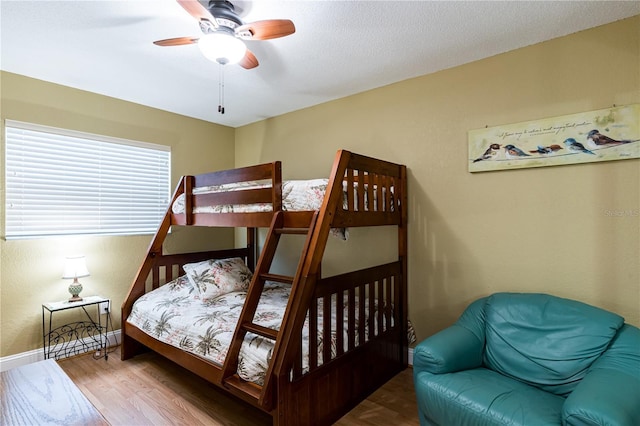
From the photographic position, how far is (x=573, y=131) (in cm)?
Result: 217

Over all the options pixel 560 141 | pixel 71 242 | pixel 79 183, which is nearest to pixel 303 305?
pixel 560 141

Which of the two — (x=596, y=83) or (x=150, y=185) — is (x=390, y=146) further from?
(x=150, y=185)

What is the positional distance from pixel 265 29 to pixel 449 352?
6.93 feet

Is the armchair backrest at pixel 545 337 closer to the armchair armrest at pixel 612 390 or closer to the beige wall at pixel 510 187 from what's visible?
the armchair armrest at pixel 612 390

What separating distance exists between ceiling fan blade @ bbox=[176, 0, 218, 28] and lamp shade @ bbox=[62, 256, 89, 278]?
2.44 m

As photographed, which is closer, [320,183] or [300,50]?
[320,183]

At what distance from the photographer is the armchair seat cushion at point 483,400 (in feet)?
5.04

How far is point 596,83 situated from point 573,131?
0.32 meters

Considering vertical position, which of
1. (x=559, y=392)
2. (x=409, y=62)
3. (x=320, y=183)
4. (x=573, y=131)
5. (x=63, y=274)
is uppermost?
(x=409, y=62)

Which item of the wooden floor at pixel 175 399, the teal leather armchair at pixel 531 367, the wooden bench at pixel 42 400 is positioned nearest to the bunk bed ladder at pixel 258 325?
the wooden floor at pixel 175 399

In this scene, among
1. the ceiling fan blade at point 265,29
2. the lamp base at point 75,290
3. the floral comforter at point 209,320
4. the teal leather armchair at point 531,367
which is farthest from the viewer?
the lamp base at point 75,290

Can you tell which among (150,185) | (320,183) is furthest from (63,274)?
(320,183)

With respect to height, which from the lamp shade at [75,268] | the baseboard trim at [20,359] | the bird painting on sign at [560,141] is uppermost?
the bird painting on sign at [560,141]

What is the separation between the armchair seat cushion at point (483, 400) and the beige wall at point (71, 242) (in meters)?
3.07
